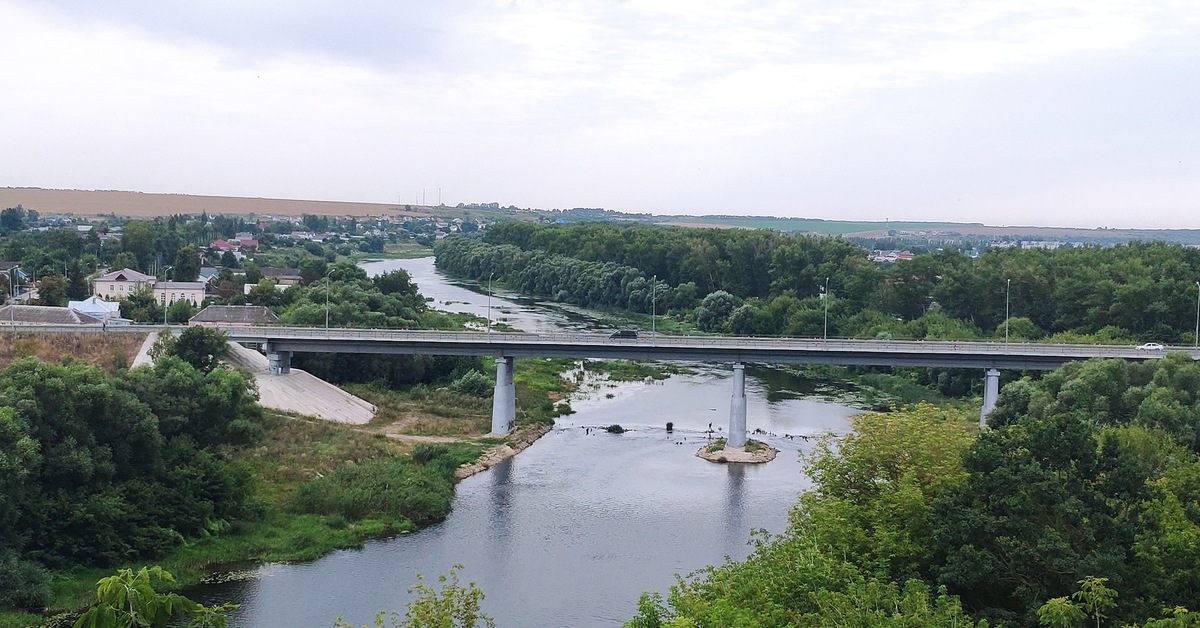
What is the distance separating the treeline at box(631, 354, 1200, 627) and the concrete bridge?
1092 inches

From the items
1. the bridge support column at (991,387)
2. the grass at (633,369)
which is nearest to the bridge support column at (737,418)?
the bridge support column at (991,387)

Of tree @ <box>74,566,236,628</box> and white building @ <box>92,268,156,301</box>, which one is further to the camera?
Result: white building @ <box>92,268,156,301</box>

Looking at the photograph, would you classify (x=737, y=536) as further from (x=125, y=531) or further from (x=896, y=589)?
(x=125, y=531)

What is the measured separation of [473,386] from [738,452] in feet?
61.0

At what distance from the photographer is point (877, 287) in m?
102

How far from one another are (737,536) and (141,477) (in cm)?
1972

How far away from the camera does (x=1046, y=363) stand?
61.8 metres

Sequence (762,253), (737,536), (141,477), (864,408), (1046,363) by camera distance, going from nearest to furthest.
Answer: (141,477), (737,536), (1046,363), (864,408), (762,253)

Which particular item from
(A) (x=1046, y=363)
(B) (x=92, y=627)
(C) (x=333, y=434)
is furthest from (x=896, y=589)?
(A) (x=1046, y=363)

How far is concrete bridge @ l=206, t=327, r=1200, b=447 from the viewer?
6116cm

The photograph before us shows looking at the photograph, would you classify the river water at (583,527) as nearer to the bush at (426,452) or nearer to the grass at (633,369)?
the bush at (426,452)

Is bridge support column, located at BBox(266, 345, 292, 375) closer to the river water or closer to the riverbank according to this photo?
the riverbank

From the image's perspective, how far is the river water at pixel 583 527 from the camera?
35344mm

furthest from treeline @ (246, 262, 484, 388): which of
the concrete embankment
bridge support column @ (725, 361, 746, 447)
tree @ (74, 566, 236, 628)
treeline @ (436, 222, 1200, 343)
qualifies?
tree @ (74, 566, 236, 628)
